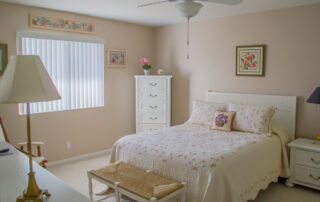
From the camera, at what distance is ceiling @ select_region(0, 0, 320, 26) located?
3.59m

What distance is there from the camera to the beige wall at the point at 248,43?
12.2ft

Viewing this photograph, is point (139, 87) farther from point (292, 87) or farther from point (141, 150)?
point (292, 87)

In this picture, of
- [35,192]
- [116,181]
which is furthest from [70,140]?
[35,192]

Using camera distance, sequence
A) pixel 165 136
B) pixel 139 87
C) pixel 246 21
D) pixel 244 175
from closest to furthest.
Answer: pixel 244 175 → pixel 165 136 → pixel 246 21 → pixel 139 87

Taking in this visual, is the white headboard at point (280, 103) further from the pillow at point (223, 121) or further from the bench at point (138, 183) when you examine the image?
the bench at point (138, 183)

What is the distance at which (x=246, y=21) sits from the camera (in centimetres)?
425

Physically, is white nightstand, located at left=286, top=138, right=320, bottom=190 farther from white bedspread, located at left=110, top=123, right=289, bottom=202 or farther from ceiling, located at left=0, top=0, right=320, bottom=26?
ceiling, located at left=0, top=0, right=320, bottom=26

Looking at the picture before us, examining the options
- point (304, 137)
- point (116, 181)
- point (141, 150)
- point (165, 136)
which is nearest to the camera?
point (116, 181)

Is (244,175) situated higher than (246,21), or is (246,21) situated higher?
(246,21)

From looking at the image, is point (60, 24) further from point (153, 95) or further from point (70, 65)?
point (153, 95)

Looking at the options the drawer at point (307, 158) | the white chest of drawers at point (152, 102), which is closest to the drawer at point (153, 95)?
the white chest of drawers at point (152, 102)

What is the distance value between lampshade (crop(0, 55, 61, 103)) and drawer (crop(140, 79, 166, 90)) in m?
3.67

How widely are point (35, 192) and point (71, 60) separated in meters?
3.31

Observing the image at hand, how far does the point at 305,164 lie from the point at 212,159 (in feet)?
5.02
